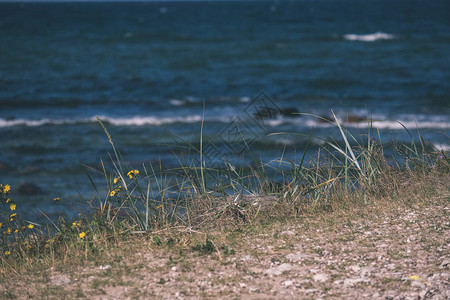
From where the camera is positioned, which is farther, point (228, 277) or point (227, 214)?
point (227, 214)

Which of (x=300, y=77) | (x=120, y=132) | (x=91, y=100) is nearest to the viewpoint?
(x=120, y=132)

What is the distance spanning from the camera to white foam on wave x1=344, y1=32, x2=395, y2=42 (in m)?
28.4

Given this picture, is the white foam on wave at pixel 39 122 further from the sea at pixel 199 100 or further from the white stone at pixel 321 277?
the white stone at pixel 321 277

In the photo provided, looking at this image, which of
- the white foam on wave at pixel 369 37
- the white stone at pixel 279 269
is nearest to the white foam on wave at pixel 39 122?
the white stone at pixel 279 269

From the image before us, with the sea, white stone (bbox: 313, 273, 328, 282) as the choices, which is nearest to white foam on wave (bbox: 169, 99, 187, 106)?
the sea

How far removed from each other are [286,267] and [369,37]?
29121mm

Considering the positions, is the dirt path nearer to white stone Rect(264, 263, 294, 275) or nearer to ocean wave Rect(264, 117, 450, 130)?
white stone Rect(264, 263, 294, 275)

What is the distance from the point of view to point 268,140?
9055 millimetres

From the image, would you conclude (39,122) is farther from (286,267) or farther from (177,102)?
(286,267)

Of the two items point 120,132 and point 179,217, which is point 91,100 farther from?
point 179,217

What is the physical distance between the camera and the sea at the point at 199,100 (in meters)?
7.30

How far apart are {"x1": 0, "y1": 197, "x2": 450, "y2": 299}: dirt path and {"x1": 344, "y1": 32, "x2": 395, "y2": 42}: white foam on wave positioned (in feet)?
86.6

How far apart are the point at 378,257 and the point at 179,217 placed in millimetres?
1395

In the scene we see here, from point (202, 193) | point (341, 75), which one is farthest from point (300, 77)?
point (202, 193)
